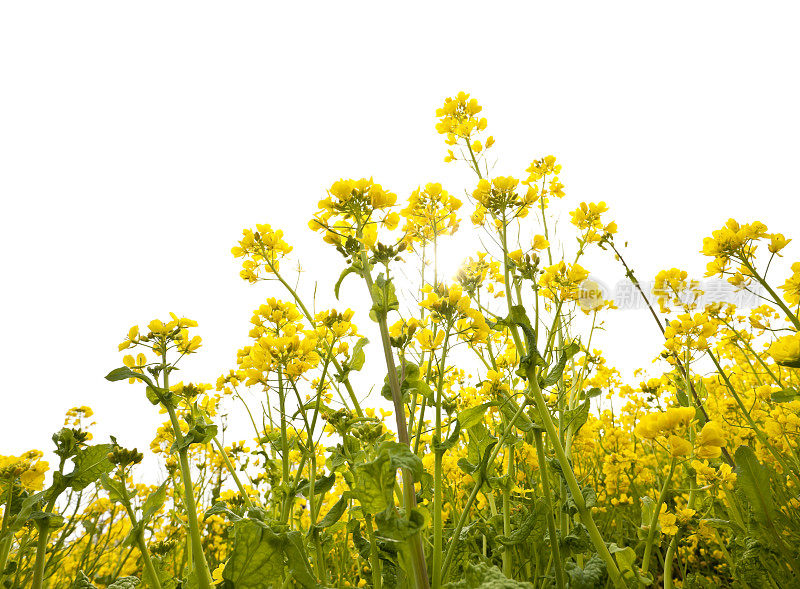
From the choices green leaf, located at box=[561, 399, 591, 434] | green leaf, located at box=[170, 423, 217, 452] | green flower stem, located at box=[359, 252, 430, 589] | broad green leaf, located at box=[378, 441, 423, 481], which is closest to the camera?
broad green leaf, located at box=[378, 441, 423, 481]

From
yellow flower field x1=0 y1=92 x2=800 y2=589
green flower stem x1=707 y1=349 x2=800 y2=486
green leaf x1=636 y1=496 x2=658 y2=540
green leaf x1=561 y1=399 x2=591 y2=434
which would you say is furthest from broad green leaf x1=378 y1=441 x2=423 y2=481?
green flower stem x1=707 y1=349 x2=800 y2=486

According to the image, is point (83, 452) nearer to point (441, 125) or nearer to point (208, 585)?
point (208, 585)

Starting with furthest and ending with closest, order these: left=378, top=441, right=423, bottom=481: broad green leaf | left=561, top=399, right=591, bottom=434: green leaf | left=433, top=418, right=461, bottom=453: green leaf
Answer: left=561, top=399, right=591, bottom=434: green leaf, left=433, top=418, right=461, bottom=453: green leaf, left=378, top=441, right=423, bottom=481: broad green leaf

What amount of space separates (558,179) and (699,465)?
5.58ft

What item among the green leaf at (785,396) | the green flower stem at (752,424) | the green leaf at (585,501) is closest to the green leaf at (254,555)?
the green leaf at (585,501)

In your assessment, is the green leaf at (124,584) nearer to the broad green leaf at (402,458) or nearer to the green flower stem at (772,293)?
the broad green leaf at (402,458)

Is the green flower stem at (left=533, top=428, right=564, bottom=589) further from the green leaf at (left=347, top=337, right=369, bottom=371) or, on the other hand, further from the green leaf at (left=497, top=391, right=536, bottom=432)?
the green leaf at (left=347, top=337, right=369, bottom=371)

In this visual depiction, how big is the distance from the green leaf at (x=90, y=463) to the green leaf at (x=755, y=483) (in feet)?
8.30

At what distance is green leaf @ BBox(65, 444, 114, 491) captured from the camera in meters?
1.72

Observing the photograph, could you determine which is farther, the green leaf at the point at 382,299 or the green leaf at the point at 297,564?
the green leaf at the point at 382,299

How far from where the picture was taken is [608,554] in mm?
1638

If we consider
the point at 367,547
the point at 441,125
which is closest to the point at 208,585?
the point at 367,547

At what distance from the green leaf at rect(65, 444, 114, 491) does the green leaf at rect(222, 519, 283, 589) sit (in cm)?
67

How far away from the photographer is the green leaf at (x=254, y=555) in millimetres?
1413
